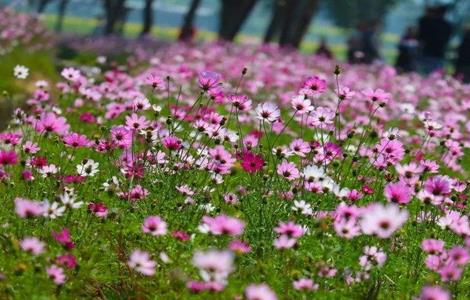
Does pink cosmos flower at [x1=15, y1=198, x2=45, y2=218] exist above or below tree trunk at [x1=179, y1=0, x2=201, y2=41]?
above

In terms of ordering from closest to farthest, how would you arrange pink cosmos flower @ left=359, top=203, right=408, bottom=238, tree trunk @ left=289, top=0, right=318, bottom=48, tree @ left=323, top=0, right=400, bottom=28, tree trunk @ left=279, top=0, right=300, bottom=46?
pink cosmos flower @ left=359, top=203, right=408, bottom=238, tree trunk @ left=289, top=0, right=318, bottom=48, tree trunk @ left=279, top=0, right=300, bottom=46, tree @ left=323, top=0, right=400, bottom=28

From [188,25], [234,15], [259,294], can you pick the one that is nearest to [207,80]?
[259,294]

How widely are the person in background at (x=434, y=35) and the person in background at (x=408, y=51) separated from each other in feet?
0.72

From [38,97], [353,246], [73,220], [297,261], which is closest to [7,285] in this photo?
[73,220]

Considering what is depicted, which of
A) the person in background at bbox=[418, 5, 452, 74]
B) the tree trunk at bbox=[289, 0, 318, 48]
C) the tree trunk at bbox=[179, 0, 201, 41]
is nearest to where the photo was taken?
the person in background at bbox=[418, 5, 452, 74]

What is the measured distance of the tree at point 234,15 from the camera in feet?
78.6

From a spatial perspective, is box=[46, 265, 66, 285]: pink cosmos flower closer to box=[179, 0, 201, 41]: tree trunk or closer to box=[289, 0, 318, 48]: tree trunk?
box=[289, 0, 318, 48]: tree trunk

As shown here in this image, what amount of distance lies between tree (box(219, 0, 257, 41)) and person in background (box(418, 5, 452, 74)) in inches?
317

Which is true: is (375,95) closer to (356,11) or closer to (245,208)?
(245,208)

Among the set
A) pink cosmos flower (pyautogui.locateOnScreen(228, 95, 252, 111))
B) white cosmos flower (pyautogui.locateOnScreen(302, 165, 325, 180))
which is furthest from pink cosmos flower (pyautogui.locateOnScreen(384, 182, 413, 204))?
pink cosmos flower (pyautogui.locateOnScreen(228, 95, 252, 111))

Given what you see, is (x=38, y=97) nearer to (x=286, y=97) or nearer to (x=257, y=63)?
(x=286, y=97)

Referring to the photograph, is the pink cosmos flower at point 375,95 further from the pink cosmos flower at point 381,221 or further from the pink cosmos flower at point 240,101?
the pink cosmos flower at point 381,221

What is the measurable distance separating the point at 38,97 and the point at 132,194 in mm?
2001

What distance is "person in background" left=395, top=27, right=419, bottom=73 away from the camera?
1706cm
